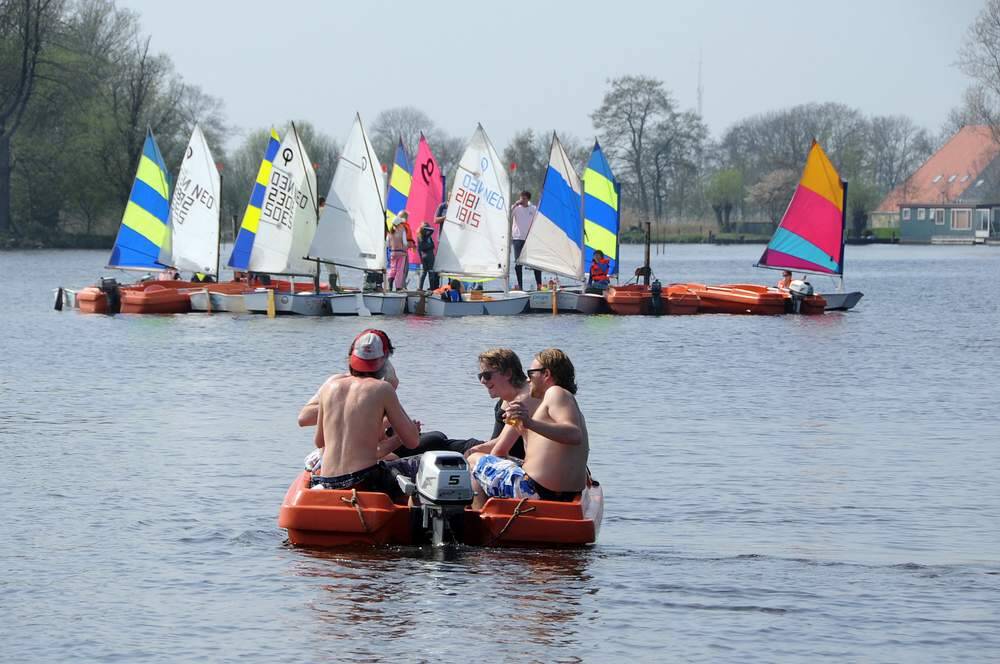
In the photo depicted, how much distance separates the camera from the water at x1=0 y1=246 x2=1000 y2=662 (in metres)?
9.76

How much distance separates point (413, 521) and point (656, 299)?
93.0 ft

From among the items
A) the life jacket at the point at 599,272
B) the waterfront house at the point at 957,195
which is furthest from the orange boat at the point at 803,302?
the waterfront house at the point at 957,195

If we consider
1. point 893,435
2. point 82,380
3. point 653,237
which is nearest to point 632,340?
point 82,380

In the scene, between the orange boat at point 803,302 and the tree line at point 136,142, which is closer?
the orange boat at point 803,302

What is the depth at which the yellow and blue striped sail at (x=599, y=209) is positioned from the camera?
41.5 meters

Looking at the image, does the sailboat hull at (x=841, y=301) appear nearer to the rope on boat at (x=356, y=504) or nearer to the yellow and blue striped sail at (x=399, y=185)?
the yellow and blue striped sail at (x=399, y=185)

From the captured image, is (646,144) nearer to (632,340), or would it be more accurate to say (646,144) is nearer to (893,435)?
(632,340)

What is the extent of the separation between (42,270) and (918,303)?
35.5m

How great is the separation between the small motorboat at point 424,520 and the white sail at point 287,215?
2643 cm

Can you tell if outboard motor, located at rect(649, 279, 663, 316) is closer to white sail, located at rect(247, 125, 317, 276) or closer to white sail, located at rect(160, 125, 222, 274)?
white sail, located at rect(247, 125, 317, 276)

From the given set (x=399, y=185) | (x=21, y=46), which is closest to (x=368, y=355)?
(x=399, y=185)

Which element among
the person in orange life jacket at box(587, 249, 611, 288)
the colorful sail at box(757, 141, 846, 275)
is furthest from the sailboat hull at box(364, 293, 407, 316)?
the colorful sail at box(757, 141, 846, 275)

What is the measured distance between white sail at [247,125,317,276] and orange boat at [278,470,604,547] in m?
26.4

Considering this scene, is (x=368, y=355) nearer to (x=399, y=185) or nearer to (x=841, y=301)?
(x=841, y=301)
